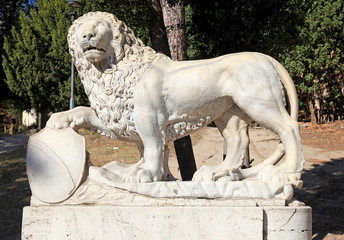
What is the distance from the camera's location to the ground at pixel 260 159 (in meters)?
5.83

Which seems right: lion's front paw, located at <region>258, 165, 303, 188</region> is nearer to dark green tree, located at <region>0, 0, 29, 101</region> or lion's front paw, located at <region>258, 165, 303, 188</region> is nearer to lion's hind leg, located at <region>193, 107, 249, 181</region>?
lion's hind leg, located at <region>193, 107, 249, 181</region>

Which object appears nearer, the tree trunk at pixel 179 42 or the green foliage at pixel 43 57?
the tree trunk at pixel 179 42

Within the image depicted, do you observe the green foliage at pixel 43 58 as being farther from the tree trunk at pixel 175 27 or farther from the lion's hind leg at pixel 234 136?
the lion's hind leg at pixel 234 136

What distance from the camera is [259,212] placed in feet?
9.16

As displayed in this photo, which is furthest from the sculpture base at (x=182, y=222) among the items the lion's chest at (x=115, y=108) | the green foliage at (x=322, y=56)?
the green foliage at (x=322, y=56)

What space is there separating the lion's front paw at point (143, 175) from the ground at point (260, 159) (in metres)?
2.90

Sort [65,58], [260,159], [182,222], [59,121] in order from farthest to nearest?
[65,58] < [260,159] < [59,121] < [182,222]

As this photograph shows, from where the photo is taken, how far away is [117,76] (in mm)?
3098

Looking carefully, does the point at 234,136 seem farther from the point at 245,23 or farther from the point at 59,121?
the point at 245,23

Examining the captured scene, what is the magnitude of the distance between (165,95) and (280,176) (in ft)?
3.78

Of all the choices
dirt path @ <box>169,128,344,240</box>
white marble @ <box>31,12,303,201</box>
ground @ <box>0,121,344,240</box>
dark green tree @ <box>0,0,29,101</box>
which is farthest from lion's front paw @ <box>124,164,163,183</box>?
dark green tree @ <box>0,0,29,101</box>

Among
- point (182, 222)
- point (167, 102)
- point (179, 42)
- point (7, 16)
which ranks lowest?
point (182, 222)

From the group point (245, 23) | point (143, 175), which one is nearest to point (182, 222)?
point (143, 175)

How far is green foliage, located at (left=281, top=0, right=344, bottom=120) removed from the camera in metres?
14.1
